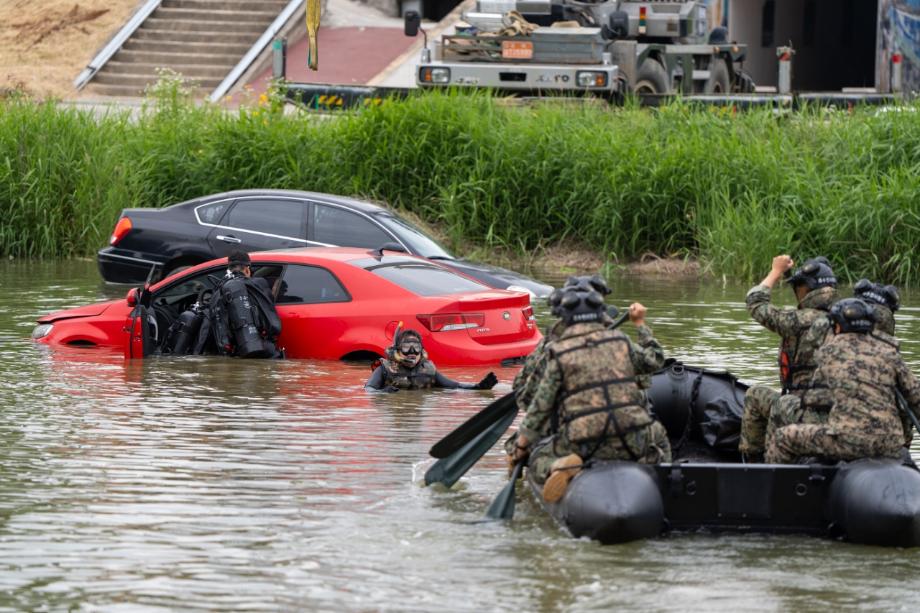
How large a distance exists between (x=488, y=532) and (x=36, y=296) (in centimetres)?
1214

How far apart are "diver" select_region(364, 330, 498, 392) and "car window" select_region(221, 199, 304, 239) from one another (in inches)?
217

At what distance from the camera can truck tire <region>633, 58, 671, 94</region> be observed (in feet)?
90.8

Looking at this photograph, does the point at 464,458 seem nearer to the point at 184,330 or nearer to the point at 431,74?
the point at 184,330

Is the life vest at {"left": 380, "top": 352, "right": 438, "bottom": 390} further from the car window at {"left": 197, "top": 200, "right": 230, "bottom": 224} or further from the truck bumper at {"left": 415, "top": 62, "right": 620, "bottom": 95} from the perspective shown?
the truck bumper at {"left": 415, "top": 62, "right": 620, "bottom": 95}

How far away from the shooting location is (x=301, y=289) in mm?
14594

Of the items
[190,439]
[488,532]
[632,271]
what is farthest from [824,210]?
[488,532]

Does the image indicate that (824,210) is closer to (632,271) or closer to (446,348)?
(632,271)

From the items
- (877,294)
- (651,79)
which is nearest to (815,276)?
(877,294)

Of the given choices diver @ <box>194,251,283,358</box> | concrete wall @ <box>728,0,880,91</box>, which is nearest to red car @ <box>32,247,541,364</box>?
diver @ <box>194,251,283,358</box>

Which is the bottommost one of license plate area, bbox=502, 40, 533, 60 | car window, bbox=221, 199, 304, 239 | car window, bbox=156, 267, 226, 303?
car window, bbox=156, 267, 226, 303

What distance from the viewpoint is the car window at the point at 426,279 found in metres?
14.4

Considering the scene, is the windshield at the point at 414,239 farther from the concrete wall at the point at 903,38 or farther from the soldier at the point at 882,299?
the concrete wall at the point at 903,38

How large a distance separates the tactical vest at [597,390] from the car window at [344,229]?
9476 millimetres

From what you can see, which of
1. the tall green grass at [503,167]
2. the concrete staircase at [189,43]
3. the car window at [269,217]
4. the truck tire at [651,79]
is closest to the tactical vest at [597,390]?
the car window at [269,217]
